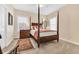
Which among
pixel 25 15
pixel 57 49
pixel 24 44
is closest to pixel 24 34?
pixel 24 44

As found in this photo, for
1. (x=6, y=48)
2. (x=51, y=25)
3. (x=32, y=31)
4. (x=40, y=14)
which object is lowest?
(x=6, y=48)

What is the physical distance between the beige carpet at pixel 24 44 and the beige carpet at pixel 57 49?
7cm

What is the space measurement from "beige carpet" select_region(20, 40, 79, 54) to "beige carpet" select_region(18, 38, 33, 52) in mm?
68

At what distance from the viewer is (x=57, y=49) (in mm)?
1764

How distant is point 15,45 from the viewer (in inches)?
67.7

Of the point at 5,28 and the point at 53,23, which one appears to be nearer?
the point at 5,28

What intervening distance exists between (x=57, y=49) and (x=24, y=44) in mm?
660

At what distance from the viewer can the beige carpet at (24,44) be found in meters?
1.72

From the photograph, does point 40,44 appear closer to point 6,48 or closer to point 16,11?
point 6,48

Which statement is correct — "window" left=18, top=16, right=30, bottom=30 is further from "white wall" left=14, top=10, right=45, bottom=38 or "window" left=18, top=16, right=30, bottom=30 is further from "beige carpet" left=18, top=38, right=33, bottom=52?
"beige carpet" left=18, top=38, right=33, bottom=52

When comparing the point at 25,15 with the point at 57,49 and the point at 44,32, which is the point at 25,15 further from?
the point at 57,49

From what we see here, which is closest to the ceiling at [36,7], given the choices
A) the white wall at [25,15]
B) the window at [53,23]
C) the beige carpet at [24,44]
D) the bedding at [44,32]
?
the white wall at [25,15]
